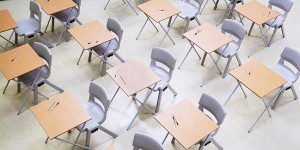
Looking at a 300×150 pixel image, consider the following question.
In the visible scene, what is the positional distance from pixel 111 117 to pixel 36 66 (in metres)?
1.50

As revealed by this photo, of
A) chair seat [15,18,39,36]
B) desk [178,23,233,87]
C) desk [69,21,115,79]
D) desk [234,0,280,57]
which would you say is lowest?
chair seat [15,18,39,36]

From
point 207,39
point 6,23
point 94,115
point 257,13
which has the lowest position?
point 94,115

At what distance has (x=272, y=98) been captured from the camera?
7121 mm

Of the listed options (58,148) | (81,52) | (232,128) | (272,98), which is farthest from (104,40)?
(272,98)

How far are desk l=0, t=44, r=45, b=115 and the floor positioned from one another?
2.02ft

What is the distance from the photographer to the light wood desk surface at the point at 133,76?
614 cm

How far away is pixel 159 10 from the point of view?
7.77 metres

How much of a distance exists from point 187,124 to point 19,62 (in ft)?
9.61

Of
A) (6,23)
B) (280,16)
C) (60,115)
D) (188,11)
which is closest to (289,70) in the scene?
(280,16)

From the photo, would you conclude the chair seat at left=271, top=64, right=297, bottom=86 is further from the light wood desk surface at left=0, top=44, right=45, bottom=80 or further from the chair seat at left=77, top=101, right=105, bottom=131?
the light wood desk surface at left=0, top=44, right=45, bottom=80

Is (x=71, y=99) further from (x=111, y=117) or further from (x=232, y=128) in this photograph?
(x=232, y=128)

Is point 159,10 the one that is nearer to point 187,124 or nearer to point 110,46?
point 110,46

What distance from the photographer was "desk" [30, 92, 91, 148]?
5324 millimetres

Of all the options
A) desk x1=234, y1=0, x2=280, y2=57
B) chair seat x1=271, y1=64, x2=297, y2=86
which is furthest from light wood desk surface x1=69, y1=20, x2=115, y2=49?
chair seat x1=271, y1=64, x2=297, y2=86
